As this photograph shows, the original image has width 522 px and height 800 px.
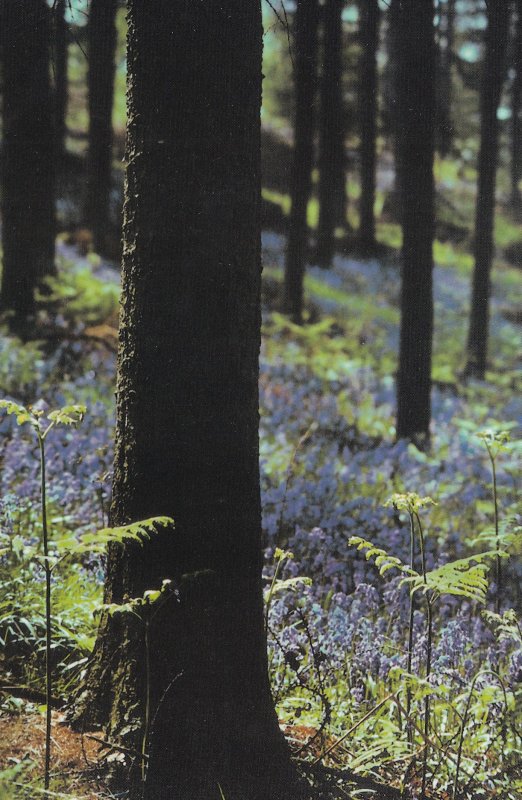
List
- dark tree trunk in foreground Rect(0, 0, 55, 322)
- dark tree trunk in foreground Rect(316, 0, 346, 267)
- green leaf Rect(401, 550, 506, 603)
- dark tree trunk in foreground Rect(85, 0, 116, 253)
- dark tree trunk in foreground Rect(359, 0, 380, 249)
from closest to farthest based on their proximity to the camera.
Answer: green leaf Rect(401, 550, 506, 603)
dark tree trunk in foreground Rect(0, 0, 55, 322)
dark tree trunk in foreground Rect(316, 0, 346, 267)
dark tree trunk in foreground Rect(85, 0, 116, 253)
dark tree trunk in foreground Rect(359, 0, 380, 249)

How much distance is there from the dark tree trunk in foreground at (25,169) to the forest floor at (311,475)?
67cm

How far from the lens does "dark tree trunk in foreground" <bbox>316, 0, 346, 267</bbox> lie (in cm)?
1363

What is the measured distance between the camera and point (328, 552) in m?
5.29

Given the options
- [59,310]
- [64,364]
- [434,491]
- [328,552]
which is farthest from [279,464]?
[59,310]

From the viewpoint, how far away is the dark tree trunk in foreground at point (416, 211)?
8.47m

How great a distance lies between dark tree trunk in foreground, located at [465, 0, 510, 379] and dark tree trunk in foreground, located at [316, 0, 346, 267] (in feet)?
9.02

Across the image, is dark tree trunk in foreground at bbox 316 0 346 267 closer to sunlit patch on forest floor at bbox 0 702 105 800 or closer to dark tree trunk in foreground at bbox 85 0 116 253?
dark tree trunk in foreground at bbox 85 0 116 253

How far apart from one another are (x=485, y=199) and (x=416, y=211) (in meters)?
6.90

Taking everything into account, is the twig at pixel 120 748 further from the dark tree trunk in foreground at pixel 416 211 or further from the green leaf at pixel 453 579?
the dark tree trunk in foreground at pixel 416 211

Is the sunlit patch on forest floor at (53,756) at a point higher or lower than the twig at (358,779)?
higher

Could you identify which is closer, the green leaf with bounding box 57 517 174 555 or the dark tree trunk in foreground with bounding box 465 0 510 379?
the green leaf with bounding box 57 517 174 555

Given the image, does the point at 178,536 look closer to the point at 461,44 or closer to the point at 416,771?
the point at 416,771

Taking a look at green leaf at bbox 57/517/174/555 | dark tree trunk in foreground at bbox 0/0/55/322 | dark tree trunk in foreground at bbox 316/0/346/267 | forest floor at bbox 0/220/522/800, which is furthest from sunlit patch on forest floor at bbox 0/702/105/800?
dark tree trunk in foreground at bbox 316/0/346/267

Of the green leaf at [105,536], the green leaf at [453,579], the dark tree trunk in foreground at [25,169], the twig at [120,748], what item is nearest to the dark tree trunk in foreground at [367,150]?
the dark tree trunk in foreground at [25,169]
